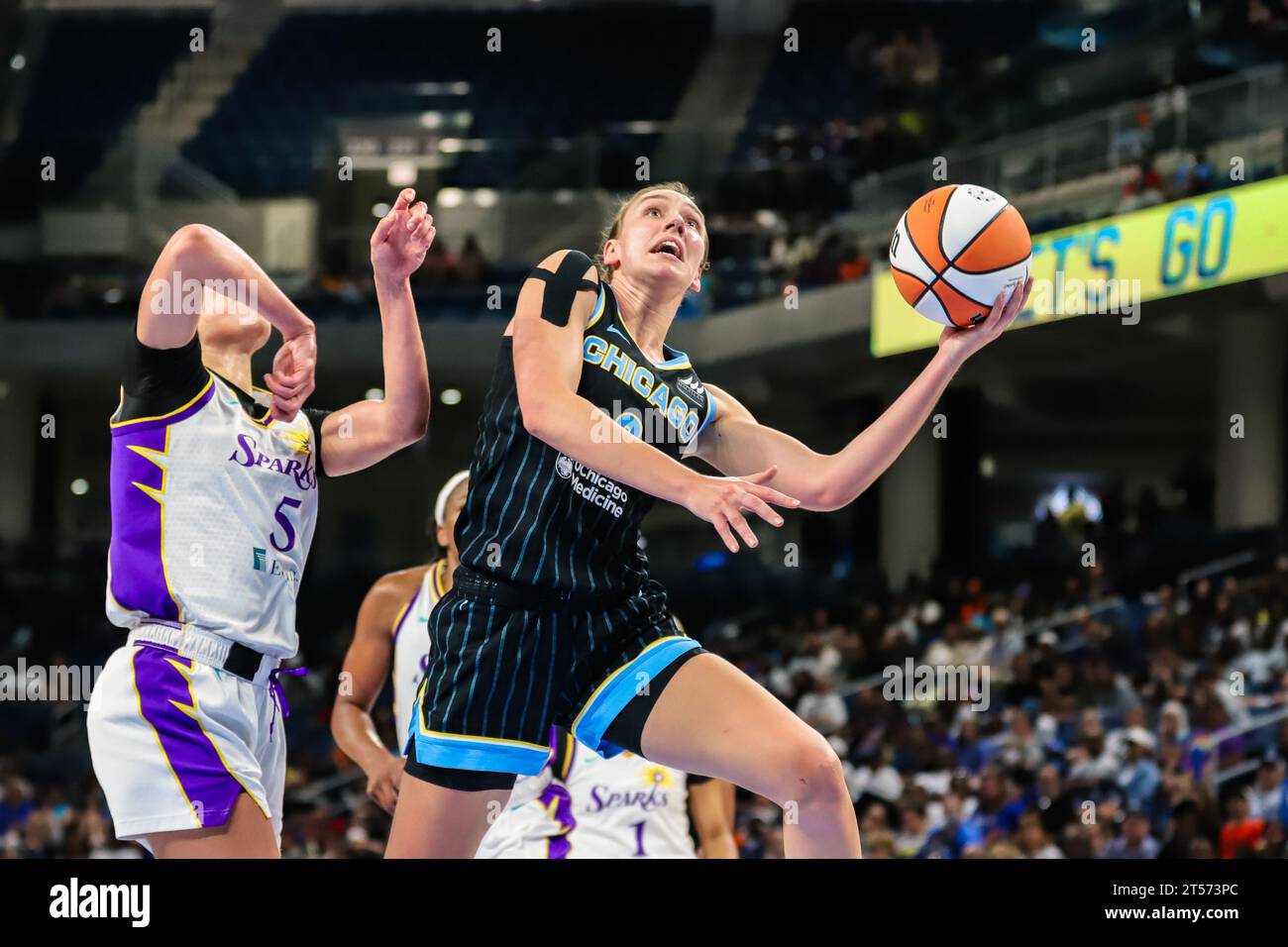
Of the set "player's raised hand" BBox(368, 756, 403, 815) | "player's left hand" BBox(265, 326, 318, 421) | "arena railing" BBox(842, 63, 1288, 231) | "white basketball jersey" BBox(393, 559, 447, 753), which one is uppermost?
"arena railing" BBox(842, 63, 1288, 231)

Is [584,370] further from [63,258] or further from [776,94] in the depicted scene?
[776,94]

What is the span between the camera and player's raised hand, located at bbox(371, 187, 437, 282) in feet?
12.5

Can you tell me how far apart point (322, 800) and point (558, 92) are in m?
11.2

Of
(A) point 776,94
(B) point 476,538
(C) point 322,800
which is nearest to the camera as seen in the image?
(B) point 476,538

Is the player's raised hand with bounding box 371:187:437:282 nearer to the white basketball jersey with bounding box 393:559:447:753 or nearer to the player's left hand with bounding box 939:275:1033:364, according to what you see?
the player's left hand with bounding box 939:275:1033:364

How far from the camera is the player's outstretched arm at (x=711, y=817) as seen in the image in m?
5.41

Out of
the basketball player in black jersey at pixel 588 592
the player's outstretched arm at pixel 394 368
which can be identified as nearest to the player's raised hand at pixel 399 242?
the player's outstretched arm at pixel 394 368

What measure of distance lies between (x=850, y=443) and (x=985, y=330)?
1.42 feet

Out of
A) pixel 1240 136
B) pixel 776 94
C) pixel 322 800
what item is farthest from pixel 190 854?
pixel 776 94

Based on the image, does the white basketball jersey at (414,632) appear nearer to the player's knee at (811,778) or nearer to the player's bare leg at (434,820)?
the player's bare leg at (434,820)

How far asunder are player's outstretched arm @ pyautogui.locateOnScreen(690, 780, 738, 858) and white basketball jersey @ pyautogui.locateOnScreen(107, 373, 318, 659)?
6.97 ft

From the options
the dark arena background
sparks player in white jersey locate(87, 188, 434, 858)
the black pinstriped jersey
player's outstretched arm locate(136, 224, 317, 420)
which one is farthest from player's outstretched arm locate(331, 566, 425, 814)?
the dark arena background

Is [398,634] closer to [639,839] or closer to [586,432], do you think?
[639,839]
